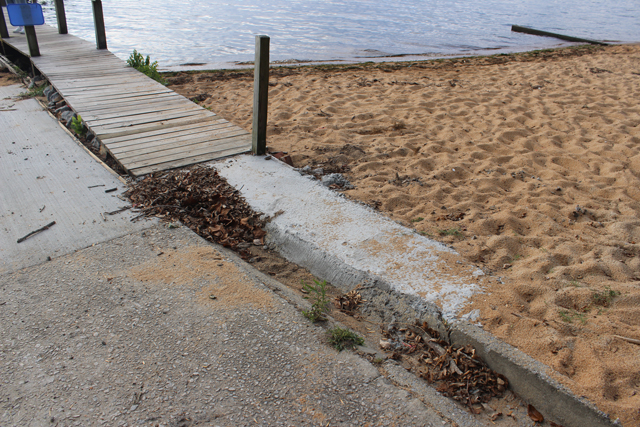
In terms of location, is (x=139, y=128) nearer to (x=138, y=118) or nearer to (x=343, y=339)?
(x=138, y=118)

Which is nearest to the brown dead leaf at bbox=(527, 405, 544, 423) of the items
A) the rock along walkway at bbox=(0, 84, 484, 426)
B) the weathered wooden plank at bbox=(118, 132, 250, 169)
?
the rock along walkway at bbox=(0, 84, 484, 426)

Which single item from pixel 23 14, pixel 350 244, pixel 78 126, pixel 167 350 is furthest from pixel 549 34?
pixel 167 350

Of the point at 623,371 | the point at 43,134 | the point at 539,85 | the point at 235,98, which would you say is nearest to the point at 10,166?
the point at 43,134

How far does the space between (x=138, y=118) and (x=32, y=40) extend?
4320 millimetres

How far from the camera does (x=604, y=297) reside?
8.05ft

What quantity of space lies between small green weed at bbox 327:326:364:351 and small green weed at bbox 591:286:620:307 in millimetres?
1402

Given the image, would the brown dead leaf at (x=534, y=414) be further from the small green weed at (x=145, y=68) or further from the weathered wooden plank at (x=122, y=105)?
the small green weed at (x=145, y=68)

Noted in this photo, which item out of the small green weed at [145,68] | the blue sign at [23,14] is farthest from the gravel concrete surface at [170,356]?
the blue sign at [23,14]

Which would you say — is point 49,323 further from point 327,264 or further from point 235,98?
point 235,98

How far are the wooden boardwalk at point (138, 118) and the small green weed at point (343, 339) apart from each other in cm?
249

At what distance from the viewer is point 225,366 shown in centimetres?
203

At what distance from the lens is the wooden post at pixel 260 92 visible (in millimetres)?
3760

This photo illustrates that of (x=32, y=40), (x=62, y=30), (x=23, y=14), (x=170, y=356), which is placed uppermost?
(x=23, y=14)

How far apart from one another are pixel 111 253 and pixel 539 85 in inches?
288
